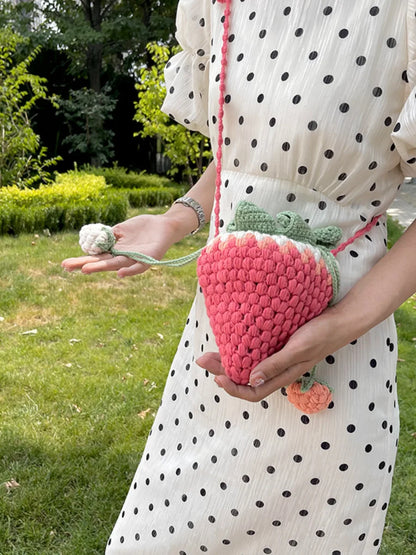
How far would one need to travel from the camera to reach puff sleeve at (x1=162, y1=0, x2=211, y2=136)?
4.13ft

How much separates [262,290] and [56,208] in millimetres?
7500

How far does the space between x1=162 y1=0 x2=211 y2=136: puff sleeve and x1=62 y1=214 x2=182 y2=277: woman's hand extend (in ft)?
0.80

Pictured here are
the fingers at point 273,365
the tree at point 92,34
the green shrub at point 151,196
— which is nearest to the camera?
the fingers at point 273,365

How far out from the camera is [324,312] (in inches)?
38.6

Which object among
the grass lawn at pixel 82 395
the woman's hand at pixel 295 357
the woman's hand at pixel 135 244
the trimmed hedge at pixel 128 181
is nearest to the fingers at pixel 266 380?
the woman's hand at pixel 295 357

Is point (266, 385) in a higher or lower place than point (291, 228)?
lower

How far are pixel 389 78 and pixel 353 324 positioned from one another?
0.41m

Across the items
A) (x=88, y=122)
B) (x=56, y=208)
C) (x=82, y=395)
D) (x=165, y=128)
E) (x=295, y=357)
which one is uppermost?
(x=295, y=357)

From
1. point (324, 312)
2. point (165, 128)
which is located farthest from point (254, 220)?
point (165, 128)

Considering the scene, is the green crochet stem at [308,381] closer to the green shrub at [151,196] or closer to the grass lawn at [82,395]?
the grass lawn at [82,395]

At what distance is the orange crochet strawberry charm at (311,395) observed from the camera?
1.00 meters

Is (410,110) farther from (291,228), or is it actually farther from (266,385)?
(266,385)

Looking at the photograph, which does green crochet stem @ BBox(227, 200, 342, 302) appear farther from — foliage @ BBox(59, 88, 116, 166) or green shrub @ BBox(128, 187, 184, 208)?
foliage @ BBox(59, 88, 116, 166)

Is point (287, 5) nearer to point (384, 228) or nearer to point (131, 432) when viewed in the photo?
point (384, 228)
